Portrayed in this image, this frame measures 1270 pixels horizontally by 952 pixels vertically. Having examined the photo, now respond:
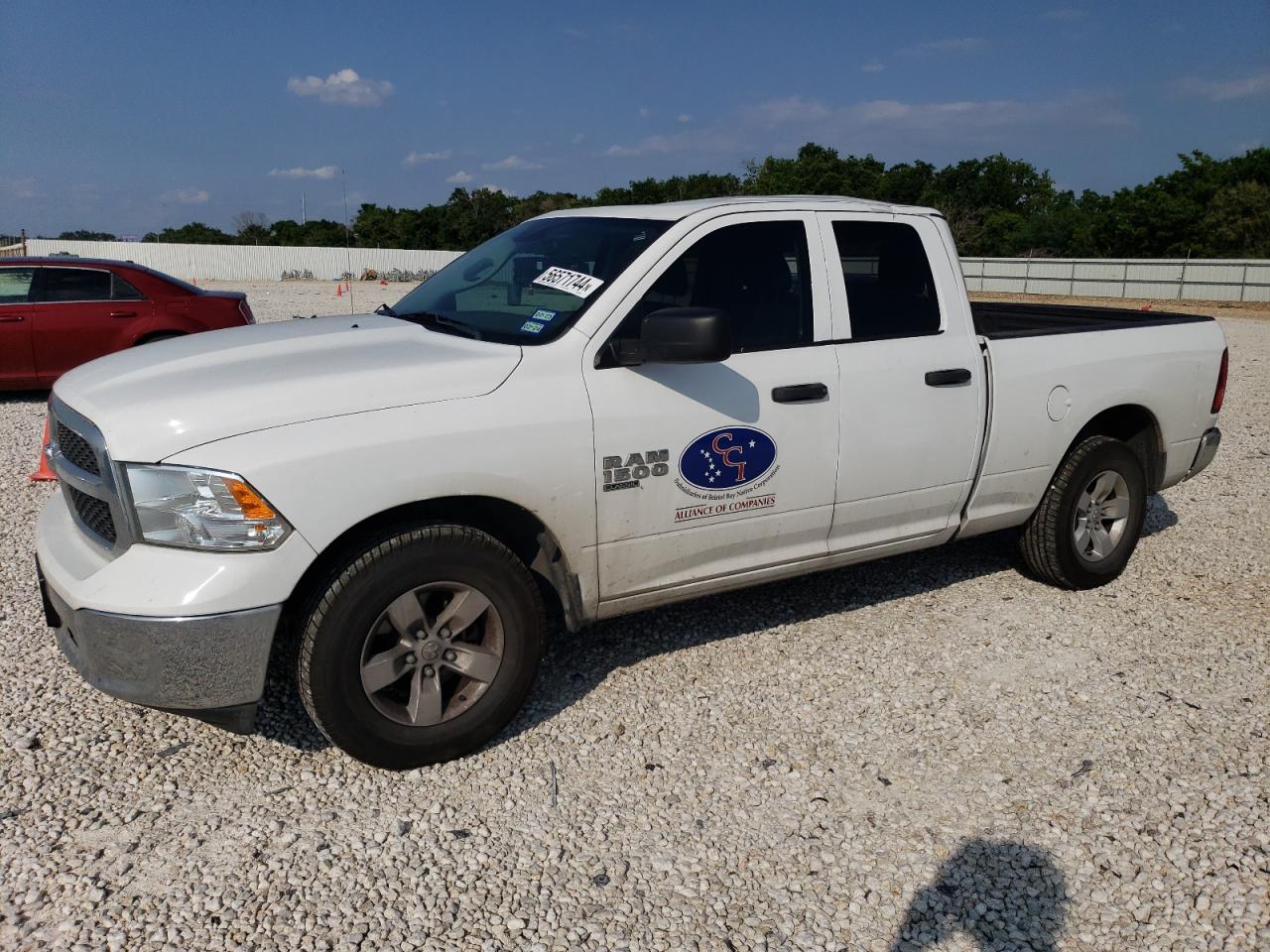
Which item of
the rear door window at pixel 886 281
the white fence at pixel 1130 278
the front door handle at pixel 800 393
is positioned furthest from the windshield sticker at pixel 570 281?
the white fence at pixel 1130 278

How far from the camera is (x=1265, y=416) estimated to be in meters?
10.5

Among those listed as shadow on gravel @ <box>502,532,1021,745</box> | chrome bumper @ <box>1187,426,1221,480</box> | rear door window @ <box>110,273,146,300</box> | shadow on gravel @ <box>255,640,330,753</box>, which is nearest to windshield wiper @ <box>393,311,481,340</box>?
shadow on gravel @ <box>255,640,330,753</box>

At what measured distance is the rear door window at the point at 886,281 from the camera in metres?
4.23

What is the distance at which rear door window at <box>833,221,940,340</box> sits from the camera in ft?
13.9

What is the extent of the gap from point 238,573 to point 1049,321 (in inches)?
201

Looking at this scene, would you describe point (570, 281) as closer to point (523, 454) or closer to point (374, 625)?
point (523, 454)

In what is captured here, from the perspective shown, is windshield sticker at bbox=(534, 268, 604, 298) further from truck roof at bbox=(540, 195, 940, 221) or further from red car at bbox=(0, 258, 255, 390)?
red car at bbox=(0, 258, 255, 390)

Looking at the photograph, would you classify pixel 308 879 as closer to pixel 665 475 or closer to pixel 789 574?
pixel 665 475

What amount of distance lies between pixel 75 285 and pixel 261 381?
860 centimetres

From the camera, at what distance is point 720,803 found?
331cm

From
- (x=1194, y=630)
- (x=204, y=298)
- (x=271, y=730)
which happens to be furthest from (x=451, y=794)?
(x=204, y=298)

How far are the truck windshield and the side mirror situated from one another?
38cm

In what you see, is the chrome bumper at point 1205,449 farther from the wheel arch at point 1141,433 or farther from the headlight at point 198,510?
the headlight at point 198,510

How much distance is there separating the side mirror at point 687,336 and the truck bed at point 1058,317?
2.69 meters
